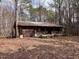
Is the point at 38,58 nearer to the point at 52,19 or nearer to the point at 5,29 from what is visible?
the point at 5,29

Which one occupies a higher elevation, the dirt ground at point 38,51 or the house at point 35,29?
the house at point 35,29

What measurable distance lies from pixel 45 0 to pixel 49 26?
27.2 feet

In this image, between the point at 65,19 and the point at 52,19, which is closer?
the point at 65,19

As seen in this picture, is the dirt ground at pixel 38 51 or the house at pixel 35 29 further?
the house at pixel 35 29

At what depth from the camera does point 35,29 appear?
25859mm

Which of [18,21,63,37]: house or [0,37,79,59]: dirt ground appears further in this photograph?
[18,21,63,37]: house

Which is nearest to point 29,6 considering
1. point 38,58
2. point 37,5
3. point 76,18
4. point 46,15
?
point 37,5

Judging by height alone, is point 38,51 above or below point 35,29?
below

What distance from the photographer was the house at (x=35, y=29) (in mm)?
25266

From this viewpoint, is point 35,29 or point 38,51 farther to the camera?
point 35,29

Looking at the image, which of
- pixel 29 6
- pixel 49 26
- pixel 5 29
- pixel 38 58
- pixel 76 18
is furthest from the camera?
pixel 29 6

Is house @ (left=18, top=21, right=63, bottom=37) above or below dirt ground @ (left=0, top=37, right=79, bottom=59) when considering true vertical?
above

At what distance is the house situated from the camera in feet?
82.9

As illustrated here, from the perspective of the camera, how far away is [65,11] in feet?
96.6
